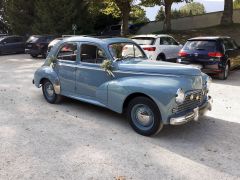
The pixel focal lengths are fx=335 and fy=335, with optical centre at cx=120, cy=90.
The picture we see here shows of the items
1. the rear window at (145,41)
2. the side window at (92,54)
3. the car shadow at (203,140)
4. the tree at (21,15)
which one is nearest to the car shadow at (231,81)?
the rear window at (145,41)

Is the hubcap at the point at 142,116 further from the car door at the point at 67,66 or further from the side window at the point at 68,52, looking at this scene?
the side window at the point at 68,52

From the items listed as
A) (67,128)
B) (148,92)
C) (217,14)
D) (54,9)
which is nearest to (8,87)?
(67,128)

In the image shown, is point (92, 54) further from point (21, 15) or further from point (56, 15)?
point (21, 15)

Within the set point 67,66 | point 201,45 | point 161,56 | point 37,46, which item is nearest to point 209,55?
point 201,45

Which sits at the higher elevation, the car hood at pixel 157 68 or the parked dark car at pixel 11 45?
the parked dark car at pixel 11 45

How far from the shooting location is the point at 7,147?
18.6 ft

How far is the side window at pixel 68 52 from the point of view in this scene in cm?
777

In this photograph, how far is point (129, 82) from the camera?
637 cm

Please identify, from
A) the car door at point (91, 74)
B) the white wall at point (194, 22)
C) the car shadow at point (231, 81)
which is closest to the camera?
the car door at point (91, 74)

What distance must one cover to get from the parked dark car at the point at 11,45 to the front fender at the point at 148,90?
1972 cm

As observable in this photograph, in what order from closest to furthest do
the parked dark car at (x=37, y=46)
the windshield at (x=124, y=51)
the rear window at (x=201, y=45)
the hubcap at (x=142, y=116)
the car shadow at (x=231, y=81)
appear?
the hubcap at (x=142, y=116) → the windshield at (x=124, y=51) → the car shadow at (x=231, y=81) → the rear window at (x=201, y=45) → the parked dark car at (x=37, y=46)

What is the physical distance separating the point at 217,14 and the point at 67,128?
27.0 m

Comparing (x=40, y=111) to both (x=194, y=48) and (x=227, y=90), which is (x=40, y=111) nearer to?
(x=227, y=90)

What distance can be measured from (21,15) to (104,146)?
2591cm
